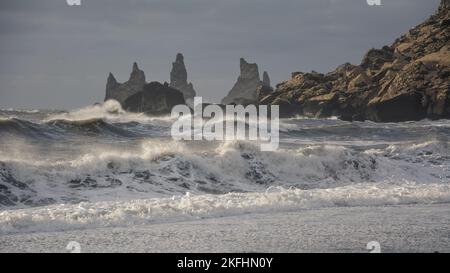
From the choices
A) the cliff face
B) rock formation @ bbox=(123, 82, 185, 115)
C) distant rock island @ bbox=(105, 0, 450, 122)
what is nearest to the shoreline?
the cliff face

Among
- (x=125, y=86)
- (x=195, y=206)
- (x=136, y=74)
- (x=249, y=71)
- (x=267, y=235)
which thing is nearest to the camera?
(x=267, y=235)

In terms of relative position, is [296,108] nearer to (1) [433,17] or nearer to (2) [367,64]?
(2) [367,64]

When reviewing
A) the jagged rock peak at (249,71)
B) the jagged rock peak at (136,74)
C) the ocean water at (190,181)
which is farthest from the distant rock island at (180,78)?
the ocean water at (190,181)

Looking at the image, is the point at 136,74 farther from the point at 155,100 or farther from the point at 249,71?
the point at 249,71

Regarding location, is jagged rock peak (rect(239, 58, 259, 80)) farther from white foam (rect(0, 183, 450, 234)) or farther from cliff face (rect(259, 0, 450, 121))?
white foam (rect(0, 183, 450, 234))

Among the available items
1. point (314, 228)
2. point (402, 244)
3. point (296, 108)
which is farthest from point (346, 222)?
point (296, 108)

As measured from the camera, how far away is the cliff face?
8475 centimetres

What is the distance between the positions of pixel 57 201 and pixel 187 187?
4685mm

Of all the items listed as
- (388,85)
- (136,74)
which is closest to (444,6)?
(388,85)

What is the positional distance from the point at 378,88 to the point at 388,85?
397 centimetres

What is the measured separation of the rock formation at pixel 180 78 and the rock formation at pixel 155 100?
227 feet

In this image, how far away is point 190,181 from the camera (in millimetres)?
20625

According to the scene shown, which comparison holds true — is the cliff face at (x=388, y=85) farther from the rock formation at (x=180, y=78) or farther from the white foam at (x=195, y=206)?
the white foam at (x=195, y=206)

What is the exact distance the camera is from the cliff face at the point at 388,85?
84.8 metres
